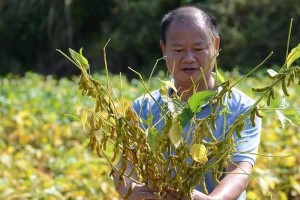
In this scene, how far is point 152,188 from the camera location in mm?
2295

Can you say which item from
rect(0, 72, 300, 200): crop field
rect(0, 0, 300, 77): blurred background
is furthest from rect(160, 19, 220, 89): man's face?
rect(0, 0, 300, 77): blurred background

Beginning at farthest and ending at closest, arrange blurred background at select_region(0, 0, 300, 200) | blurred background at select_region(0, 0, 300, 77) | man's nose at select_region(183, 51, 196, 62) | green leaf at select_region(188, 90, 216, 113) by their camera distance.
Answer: blurred background at select_region(0, 0, 300, 77) → blurred background at select_region(0, 0, 300, 200) → man's nose at select_region(183, 51, 196, 62) → green leaf at select_region(188, 90, 216, 113)

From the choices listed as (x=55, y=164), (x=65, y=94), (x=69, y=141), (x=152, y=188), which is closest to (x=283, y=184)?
(x=55, y=164)

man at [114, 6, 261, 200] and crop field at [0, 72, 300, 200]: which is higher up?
man at [114, 6, 261, 200]

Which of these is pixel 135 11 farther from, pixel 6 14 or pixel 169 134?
pixel 169 134

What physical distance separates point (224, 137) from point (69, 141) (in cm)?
388

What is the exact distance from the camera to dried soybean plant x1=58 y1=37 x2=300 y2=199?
216 cm

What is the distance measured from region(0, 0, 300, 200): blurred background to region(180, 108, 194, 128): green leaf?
2837 millimetres

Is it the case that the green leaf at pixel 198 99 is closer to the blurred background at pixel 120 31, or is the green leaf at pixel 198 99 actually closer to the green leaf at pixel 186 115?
the green leaf at pixel 186 115

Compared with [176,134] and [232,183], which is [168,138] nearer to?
[176,134]

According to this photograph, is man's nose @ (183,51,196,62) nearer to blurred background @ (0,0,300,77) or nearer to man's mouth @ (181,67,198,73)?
man's mouth @ (181,67,198,73)

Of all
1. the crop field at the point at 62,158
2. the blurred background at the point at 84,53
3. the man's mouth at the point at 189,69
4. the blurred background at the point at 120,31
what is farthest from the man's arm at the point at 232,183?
the blurred background at the point at 120,31

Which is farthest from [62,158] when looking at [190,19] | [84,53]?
[84,53]

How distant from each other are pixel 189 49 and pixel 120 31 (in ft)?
52.4
